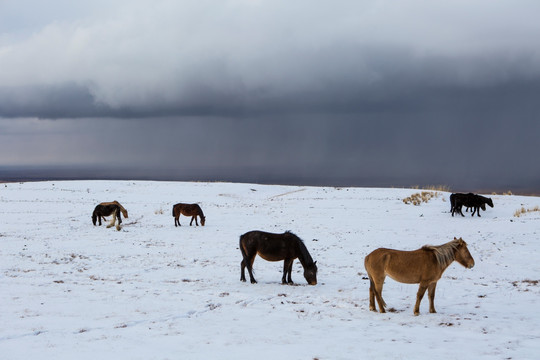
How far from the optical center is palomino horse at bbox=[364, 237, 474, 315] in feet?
29.9

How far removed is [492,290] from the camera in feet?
37.2

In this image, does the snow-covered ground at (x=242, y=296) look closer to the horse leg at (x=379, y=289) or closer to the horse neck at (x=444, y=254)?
the horse leg at (x=379, y=289)

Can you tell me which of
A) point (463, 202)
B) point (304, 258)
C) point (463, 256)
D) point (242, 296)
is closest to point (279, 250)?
point (304, 258)

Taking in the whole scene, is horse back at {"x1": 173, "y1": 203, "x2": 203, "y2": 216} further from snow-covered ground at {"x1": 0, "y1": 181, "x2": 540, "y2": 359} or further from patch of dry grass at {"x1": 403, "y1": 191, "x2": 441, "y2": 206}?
patch of dry grass at {"x1": 403, "y1": 191, "x2": 441, "y2": 206}

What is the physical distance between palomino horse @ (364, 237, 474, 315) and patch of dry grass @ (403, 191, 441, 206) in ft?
76.4

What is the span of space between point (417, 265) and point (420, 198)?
86.8 ft

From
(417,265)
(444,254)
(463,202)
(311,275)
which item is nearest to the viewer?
(417,265)

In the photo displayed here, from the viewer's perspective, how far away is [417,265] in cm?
911

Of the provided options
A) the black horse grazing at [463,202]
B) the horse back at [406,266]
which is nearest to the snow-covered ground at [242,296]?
the horse back at [406,266]

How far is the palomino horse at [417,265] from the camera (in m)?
9.11

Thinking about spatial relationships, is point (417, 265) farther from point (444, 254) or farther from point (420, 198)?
point (420, 198)

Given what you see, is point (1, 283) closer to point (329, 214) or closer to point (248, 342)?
point (248, 342)

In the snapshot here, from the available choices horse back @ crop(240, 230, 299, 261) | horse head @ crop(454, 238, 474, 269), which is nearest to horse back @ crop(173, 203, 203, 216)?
horse back @ crop(240, 230, 299, 261)

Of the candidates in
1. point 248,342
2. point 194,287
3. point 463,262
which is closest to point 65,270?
point 194,287
